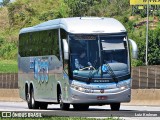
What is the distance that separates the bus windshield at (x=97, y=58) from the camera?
30.4m

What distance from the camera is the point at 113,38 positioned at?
30891mm

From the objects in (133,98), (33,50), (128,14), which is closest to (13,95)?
(133,98)

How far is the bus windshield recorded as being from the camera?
99.9 ft

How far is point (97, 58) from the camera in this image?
→ 3047cm

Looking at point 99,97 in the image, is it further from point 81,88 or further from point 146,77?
point 146,77

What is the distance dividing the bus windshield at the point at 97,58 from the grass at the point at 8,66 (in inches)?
2871

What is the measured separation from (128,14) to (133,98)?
105153mm

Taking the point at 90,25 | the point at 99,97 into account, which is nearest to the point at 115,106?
the point at 99,97

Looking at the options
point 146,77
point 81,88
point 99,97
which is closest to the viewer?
point 99,97

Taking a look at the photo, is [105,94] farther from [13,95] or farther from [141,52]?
[141,52]

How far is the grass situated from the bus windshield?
239 ft

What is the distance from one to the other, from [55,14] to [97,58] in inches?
4771

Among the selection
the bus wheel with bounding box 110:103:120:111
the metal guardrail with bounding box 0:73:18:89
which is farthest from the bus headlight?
the metal guardrail with bounding box 0:73:18:89

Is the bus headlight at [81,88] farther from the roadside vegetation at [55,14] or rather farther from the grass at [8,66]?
the roadside vegetation at [55,14]
